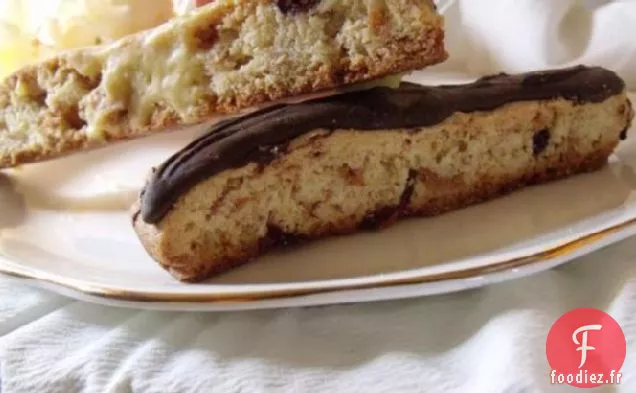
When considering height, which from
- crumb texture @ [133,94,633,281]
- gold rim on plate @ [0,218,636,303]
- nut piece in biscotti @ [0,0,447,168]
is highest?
nut piece in biscotti @ [0,0,447,168]

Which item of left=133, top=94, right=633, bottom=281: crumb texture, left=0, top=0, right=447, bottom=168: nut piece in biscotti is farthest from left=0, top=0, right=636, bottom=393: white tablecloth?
left=0, top=0, right=447, bottom=168: nut piece in biscotti

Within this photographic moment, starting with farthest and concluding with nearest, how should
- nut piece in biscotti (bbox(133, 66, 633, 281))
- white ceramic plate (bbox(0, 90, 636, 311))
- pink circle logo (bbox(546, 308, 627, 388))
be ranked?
nut piece in biscotti (bbox(133, 66, 633, 281)) < white ceramic plate (bbox(0, 90, 636, 311)) < pink circle logo (bbox(546, 308, 627, 388))

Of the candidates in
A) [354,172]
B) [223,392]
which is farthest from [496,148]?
[223,392]

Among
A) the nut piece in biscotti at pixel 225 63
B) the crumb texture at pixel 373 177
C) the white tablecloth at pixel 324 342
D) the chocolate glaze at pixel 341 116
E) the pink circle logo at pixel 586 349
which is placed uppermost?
the nut piece in biscotti at pixel 225 63

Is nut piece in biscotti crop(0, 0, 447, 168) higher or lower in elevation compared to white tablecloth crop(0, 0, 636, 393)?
higher

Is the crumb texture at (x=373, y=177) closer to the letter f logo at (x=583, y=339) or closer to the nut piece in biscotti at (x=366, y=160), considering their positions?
the nut piece in biscotti at (x=366, y=160)

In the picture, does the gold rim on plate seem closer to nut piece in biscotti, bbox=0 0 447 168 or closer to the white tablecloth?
the white tablecloth

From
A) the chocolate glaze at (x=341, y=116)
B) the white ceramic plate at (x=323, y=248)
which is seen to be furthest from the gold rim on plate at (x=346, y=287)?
the chocolate glaze at (x=341, y=116)

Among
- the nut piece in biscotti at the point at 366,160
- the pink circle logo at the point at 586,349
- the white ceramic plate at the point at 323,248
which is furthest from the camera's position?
the nut piece in biscotti at the point at 366,160
